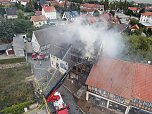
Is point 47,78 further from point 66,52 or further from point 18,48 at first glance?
point 18,48

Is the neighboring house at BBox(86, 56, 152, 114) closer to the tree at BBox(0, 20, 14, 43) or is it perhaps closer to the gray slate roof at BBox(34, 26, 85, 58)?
the gray slate roof at BBox(34, 26, 85, 58)

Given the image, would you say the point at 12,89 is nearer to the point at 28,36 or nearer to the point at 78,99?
the point at 78,99

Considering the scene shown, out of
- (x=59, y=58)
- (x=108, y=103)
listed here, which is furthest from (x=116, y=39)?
(x=108, y=103)

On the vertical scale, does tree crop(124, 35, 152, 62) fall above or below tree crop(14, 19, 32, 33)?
below

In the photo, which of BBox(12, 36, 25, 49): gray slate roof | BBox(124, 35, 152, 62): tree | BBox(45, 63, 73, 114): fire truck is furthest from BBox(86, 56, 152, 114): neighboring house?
BBox(12, 36, 25, 49): gray slate roof

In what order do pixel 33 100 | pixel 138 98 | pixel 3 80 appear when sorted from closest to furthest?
pixel 138 98 < pixel 33 100 < pixel 3 80

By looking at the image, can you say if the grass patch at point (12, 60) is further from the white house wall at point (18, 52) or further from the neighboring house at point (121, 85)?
the neighboring house at point (121, 85)
